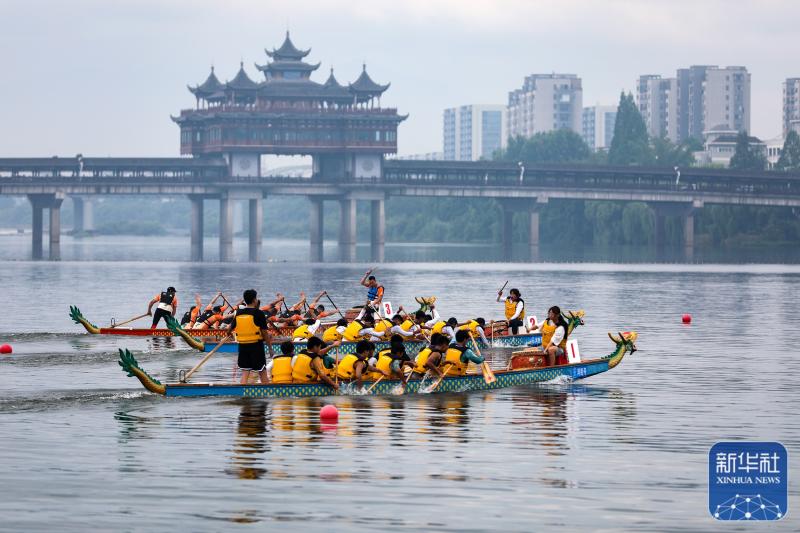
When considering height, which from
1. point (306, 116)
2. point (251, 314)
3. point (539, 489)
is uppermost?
point (306, 116)

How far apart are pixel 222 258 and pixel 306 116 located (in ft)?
97.1

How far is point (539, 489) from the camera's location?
75.8 feet

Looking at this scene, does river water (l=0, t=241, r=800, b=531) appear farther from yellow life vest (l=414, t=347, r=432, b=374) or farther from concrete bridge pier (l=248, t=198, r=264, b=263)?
concrete bridge pier (l=248, t=198, r=264, b=263)

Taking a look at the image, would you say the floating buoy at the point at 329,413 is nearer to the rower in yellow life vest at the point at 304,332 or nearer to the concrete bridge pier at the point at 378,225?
the rower in yellow life vest at the point at 304,332

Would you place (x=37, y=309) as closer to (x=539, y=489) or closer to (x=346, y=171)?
(x=539, y=489)

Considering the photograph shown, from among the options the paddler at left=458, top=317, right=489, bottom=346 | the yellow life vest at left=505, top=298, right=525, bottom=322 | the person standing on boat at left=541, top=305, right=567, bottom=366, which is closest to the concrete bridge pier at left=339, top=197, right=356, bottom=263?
the yellow life vest at left=505, top=298, right=525, bottom=322

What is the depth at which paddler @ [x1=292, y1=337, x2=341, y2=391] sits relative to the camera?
106 feet

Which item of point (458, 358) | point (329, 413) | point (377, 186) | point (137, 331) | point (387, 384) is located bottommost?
point (329, 413)

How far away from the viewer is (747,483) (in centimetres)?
2261

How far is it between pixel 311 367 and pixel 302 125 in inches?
6045

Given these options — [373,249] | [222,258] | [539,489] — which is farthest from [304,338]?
[373,249]

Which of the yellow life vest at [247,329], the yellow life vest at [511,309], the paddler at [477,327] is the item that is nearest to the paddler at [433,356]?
the yellow life vest at [247,329]

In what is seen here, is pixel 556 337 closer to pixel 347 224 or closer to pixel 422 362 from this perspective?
pixel 422 362

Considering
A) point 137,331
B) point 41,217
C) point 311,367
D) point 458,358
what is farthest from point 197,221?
point 311,367
